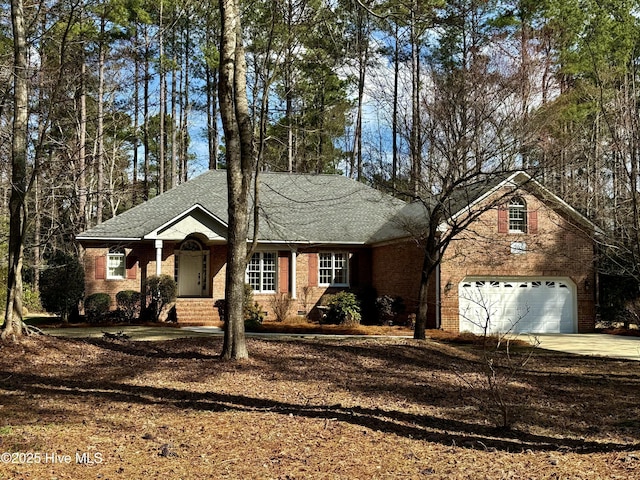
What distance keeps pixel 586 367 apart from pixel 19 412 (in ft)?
36.0

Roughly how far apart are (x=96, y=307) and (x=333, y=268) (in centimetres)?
916

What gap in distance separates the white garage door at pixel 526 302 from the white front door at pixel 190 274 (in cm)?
1009

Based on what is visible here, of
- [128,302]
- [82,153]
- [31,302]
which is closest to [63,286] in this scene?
[128,302]

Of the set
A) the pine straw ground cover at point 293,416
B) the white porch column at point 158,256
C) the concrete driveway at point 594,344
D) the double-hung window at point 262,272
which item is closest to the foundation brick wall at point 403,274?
the concrete driveway at point 594,344

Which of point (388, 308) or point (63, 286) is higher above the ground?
point (63, 286)

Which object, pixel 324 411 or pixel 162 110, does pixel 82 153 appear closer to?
pixel 324 411

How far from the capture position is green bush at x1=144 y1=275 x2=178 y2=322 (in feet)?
70.3

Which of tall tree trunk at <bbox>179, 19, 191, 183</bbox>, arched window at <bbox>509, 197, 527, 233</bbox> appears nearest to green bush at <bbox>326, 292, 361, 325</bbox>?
arched window at <bbox>509, 197, 527, 233</bbox>

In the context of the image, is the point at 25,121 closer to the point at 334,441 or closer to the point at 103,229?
the point at 334,441

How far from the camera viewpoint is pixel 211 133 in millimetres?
39500

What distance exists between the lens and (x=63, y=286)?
20578 millimetres

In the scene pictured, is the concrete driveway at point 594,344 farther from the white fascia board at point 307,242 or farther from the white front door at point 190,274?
the white front door at point 190,274

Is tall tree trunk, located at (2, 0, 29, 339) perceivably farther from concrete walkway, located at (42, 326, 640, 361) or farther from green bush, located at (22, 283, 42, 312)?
green bush, located at (22, 283, 42, 312)

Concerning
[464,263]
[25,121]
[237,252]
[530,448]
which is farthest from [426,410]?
[464,263]
